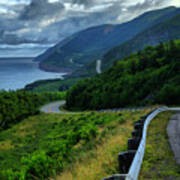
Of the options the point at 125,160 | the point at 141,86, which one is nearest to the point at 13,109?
the point at 141,86

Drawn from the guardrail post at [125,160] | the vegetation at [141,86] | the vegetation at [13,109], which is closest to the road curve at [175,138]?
the guardrail post at [125,160]

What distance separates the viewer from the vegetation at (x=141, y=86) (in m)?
39.0

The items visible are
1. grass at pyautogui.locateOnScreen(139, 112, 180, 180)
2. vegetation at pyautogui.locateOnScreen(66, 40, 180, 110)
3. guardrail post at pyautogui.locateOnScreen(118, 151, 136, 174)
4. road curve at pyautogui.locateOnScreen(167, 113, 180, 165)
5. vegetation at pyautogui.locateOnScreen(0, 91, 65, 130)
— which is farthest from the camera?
vegetation at pyautogui.locateOnScreen(0, 91, 65, 130)

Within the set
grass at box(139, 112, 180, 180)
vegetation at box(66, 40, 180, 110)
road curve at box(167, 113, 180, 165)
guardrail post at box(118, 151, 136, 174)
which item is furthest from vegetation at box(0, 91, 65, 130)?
guardrail post at box(118, 151, 136, 174)

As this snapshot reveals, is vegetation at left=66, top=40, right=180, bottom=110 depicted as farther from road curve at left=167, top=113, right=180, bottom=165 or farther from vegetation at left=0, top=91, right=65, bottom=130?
road curve at left=167, top=113, right=180, bottom=165

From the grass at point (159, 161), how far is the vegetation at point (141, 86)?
2457cm

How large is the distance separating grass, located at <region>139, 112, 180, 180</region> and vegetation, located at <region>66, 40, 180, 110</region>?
967 inches

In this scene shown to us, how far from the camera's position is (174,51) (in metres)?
58.2

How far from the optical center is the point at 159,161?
20.9ft

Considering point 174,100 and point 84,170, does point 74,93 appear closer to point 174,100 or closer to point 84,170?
point 174,100

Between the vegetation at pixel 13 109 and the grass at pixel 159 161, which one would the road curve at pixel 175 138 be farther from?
the vegetation at pixel 13 109

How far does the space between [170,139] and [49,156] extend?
24.5ft

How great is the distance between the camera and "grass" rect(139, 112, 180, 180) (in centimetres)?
536

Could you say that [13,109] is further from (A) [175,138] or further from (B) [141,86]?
(A) [175,138]
